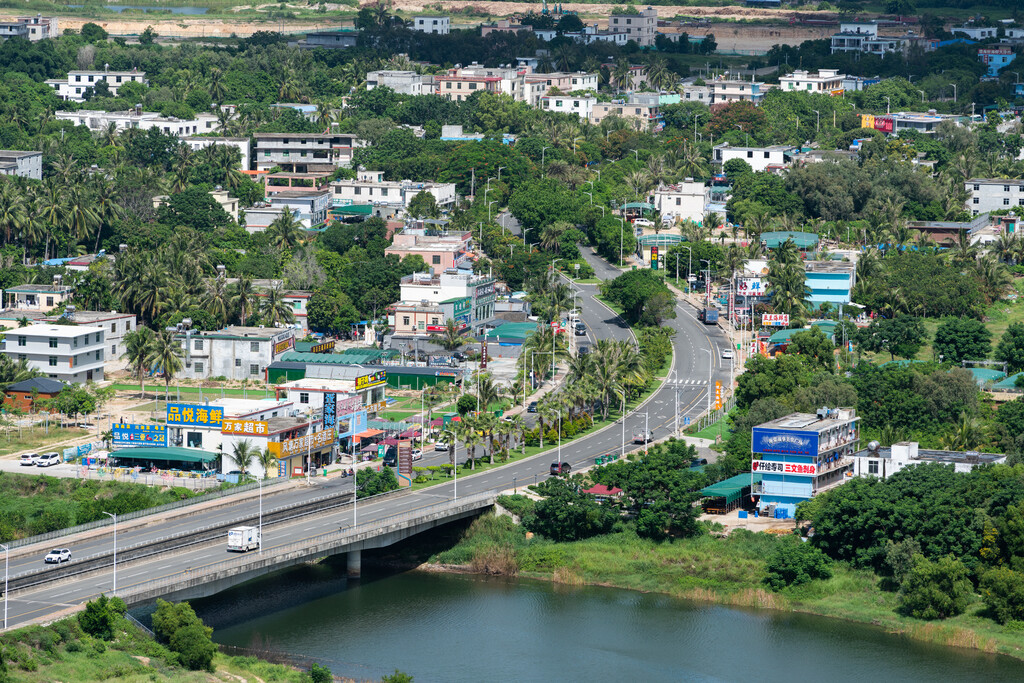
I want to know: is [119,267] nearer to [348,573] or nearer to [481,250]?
[481,250]

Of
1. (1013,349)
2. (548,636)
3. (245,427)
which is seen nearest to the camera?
(548,636)

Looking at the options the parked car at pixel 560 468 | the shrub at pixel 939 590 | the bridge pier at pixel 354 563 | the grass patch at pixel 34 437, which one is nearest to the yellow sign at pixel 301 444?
the bridge pier at pixel 354 563

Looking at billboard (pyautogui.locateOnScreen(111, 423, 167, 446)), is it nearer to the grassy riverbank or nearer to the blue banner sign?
the blue banner sign

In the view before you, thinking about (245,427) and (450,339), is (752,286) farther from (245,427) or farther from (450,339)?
(245,427)

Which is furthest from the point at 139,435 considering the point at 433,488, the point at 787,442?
the point at 787,442

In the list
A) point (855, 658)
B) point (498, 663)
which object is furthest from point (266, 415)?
point (855, 658)

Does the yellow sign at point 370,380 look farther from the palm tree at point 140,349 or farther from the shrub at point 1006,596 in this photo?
the shrub at point 1006,596
